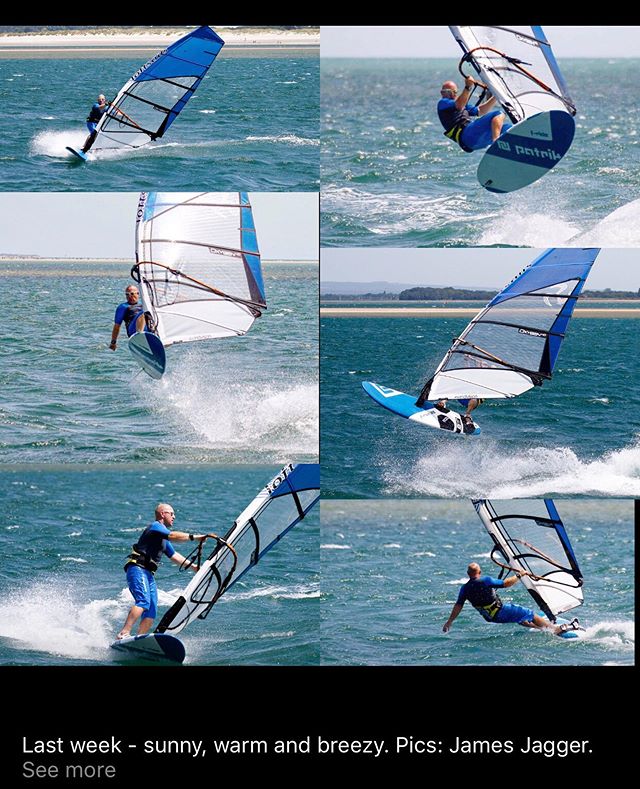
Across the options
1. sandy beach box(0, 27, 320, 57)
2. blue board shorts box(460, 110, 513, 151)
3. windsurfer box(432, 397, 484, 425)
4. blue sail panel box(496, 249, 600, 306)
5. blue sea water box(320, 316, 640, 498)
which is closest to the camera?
blue board shorts box(460, 110, 513, 151)

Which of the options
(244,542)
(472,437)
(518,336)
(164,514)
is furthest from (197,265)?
(472,437)

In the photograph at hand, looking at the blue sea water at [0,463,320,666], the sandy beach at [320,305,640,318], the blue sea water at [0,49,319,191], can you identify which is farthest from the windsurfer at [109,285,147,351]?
the sandy beach at [320,305,640,318]

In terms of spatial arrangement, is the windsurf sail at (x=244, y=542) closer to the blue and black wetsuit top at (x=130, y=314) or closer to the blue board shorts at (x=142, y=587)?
the blue board shorts at (x=142, y=587)

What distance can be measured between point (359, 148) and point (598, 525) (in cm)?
537

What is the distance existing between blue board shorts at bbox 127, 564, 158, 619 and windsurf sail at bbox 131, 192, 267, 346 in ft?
7.06

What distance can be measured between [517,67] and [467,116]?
0.57 metres

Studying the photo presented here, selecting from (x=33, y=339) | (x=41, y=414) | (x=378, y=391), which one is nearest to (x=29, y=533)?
(x=41, y=414)

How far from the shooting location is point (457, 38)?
1029 cm

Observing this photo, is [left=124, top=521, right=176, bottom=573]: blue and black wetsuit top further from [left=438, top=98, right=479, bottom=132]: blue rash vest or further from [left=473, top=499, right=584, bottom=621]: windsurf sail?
[left=438, top=98, right=479, bottom=132]: blue rash vest

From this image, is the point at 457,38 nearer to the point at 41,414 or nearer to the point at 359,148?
the point at 359,148

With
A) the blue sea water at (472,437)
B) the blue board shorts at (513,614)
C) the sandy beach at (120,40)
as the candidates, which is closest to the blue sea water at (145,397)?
the blue sea water at (472,437)

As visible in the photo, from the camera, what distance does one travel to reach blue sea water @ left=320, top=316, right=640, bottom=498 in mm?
12000

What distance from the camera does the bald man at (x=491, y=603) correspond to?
33.1 ft

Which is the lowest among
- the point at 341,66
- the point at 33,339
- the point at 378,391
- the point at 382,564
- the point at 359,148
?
the point at 382,564
